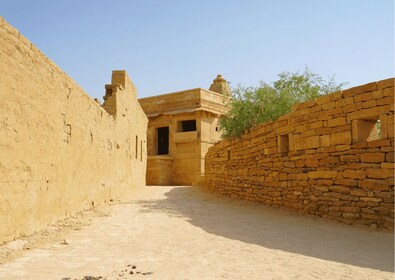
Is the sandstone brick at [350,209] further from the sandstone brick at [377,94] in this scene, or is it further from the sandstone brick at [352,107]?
the sandstone brick at [377,94]

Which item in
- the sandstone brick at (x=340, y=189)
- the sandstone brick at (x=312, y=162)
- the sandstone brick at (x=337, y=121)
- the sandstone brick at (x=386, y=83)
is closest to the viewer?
the sandstone brick at (x=386, y=83)

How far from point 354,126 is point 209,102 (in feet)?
52.3

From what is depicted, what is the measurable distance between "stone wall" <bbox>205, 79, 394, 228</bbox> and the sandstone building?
38.3 ft

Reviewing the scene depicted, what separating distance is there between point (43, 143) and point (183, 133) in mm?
16449

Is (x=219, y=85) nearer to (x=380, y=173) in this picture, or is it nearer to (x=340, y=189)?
(x=340, y=189)

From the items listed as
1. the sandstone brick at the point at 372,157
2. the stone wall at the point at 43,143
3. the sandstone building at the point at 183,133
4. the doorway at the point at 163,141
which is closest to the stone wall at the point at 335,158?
the sandstone brick at the point at 372,157

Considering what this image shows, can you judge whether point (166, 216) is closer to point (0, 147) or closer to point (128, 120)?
point (0, 147)

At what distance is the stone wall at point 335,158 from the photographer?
5746 mm

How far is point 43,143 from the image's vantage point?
17.3 ft

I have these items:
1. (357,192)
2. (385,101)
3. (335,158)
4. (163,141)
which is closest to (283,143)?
(335,158)

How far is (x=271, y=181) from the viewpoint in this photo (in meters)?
8.69

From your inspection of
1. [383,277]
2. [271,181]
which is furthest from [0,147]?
[271,181]

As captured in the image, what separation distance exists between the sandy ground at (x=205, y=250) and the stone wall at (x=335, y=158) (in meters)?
0.46

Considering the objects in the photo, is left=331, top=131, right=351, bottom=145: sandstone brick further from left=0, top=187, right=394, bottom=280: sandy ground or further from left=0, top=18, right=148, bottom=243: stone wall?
left=0, top=18, right=148, bottom=243: stone wall
